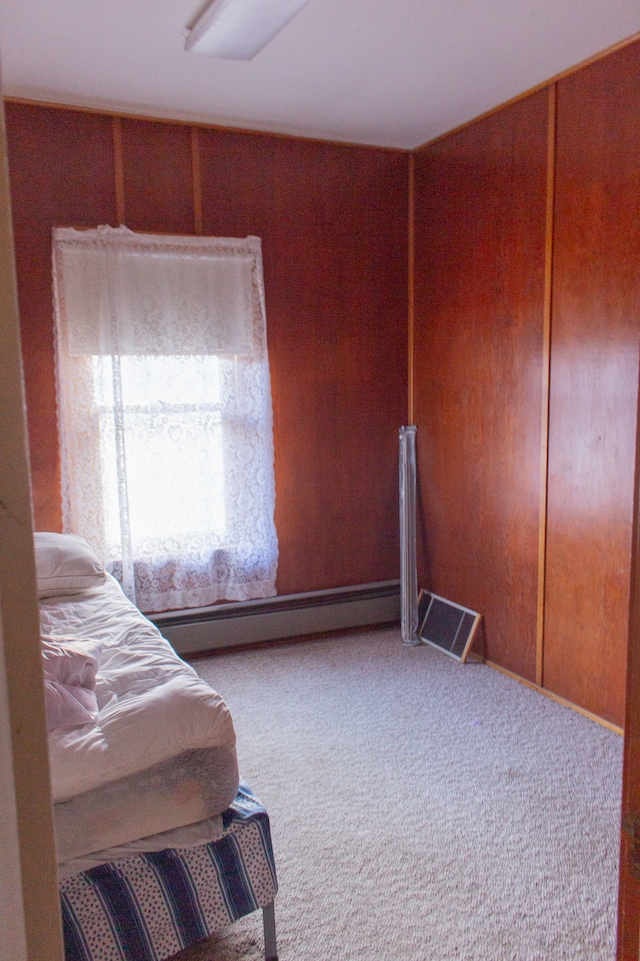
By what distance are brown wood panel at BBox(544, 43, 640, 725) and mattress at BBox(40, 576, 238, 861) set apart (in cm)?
177

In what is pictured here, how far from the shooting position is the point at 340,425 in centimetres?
398

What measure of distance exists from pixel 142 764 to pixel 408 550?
2436 mm

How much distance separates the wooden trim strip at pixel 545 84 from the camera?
2654 mm

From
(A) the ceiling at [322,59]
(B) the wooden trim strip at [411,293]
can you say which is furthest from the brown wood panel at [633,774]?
(B) the wooden trim strip at [411,293]

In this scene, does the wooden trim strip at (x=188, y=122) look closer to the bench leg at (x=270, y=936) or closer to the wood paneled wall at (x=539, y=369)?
the wood paneled wall at (x=539, y=369)

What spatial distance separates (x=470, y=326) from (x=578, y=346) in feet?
2.46

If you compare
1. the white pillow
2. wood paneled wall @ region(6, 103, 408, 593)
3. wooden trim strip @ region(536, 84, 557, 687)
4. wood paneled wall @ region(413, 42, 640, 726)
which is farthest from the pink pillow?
wooden trim strip @ region(536, 84, 557, 687)

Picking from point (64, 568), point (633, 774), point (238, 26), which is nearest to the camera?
point (633, 774)

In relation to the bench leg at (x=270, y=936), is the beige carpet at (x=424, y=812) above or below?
below

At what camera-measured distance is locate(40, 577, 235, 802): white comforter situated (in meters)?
1.55

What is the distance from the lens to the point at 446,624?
3.79 metres

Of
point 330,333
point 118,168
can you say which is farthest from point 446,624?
point 118,168

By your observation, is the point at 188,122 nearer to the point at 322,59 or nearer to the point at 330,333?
the point at 322,59

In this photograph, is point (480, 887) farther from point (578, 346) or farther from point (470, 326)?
point (470, 326)
